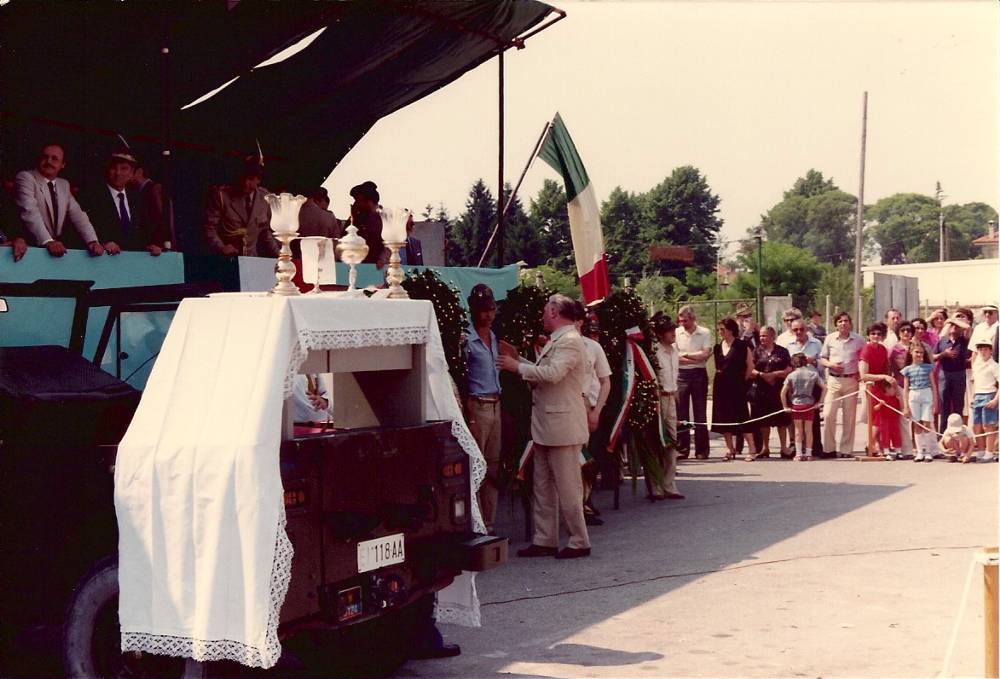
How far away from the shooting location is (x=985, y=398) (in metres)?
16.9

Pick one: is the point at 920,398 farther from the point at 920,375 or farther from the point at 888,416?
the point at 888,416

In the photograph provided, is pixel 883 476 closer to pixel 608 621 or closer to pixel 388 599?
pixel 608 621

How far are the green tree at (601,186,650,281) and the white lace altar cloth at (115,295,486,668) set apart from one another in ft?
324

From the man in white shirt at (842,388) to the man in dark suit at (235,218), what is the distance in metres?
9.49

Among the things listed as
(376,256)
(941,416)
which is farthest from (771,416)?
(376,256)

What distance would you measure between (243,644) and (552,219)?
97336mm

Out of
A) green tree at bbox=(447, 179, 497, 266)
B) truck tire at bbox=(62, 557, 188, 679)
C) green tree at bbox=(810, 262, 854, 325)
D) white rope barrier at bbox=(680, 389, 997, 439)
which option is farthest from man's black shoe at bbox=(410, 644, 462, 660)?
green tree at bbox=(447, 179, 497, 266)

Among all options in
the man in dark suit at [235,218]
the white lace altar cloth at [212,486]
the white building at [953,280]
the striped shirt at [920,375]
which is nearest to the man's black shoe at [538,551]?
the man in dark suit at [235,218]

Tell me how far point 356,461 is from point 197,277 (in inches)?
171

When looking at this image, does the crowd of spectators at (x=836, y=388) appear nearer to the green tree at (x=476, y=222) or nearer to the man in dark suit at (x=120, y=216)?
the man in dark suit at (x=120, y=216)

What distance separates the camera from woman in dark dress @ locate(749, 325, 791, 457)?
709 inches

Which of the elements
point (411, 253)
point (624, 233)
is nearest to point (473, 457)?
point (411, 253)

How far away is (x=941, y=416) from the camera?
18297mm

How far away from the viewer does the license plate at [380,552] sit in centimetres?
593
